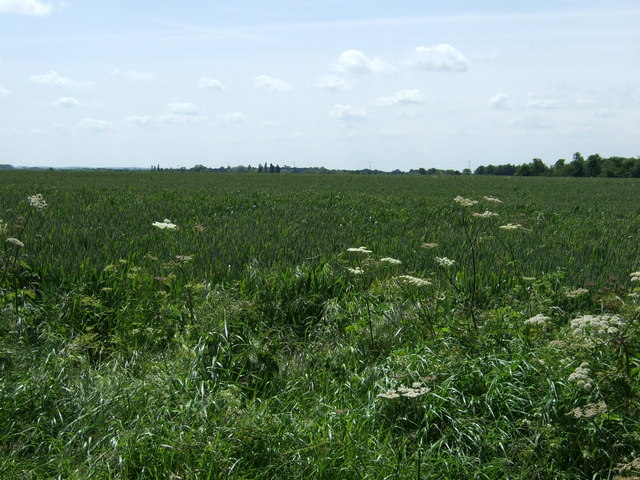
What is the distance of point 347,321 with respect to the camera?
5898 millimetres

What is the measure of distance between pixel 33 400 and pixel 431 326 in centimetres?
305

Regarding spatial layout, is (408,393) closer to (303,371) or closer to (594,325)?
A: (594,325)

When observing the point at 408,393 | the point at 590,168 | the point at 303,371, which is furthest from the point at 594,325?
the point at 590,168

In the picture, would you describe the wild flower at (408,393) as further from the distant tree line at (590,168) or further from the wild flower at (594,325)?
the distant tree line at (590,168)

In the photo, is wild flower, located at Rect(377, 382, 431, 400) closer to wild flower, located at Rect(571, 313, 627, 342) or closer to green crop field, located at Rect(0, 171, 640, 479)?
green crop field, located at Rect(0, 171, 640, 479)

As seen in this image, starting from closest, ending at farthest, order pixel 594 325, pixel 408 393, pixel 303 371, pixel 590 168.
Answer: pixel 408 393 < pixel 594 325 < pixel 303 371 < pixel 590 168

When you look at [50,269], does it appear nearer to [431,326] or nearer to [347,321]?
[347,321]

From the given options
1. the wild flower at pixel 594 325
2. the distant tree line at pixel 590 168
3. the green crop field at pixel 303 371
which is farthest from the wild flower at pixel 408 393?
the distant tree line at pixel 590 168

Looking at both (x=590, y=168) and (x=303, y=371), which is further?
(x=590, y=168)

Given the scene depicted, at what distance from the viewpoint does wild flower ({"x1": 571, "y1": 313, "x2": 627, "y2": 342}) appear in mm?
3296

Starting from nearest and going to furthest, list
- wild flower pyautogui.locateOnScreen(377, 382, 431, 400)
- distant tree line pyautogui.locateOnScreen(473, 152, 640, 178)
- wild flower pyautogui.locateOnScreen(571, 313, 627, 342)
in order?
wild flower pyautogui.locateOnScreen(377, 382, 431, 400)
wild flower pyautogui.locateOnScreen(571, 313, 627, 342)
distant tree line pyautogui.locateOnScreen(473, 152, 640, 178)

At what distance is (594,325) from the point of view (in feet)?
11.2

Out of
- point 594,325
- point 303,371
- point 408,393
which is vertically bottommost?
point 303,371

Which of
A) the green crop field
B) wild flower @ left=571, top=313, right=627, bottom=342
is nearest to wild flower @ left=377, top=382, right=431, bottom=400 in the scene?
the green crop field
